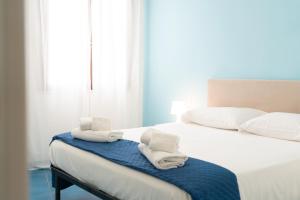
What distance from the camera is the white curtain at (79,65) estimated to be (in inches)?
150

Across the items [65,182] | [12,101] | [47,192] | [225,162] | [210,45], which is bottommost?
[47,192]

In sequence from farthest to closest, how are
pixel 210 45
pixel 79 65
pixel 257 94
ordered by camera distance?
pixel 79 65 → pixel 210 45 → pixel 257 94

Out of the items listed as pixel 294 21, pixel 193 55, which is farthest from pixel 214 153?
pixel 193 55

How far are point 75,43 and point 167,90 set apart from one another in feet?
4.51

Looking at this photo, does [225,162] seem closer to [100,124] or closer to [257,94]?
[100,124]

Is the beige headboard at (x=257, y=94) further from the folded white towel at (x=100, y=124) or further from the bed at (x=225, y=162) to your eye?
the folded white towel at (x=100, y=124)

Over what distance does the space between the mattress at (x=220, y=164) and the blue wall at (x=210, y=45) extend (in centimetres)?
98

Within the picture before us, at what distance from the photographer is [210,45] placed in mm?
3982

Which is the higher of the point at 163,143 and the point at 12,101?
the point at 12,101

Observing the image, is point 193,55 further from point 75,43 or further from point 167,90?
point 75,43

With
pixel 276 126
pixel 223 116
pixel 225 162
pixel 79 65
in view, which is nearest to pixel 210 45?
pixel 223 116

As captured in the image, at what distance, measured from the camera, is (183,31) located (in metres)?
4.31

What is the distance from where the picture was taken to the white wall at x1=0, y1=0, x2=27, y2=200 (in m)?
0.41

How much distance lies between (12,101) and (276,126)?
107 inches
